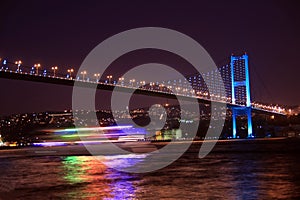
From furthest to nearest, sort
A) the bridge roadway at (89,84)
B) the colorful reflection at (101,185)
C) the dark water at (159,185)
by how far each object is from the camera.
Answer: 1. the bridge roadway at (89,84)
2. the colorful reflection at (101,185)
3. the dark water at (159,185)

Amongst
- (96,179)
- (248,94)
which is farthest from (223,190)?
(248,94)

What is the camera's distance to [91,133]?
4209cm

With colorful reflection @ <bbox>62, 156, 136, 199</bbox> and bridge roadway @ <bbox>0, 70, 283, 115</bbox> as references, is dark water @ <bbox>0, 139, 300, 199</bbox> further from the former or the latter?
bridge roadway @ <bbox>0, 70, 283, 115</bbox>

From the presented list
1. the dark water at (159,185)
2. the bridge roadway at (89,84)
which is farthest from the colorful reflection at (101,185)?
the bridge roadway at (89,84)

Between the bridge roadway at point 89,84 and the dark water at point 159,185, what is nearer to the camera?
the dark water at point 159,185

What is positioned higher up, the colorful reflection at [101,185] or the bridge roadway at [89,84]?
the bridge roadway at [89,84]

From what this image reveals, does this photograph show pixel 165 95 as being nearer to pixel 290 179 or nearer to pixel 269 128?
pixel 269 128

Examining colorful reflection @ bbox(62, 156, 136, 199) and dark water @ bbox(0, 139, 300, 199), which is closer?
dark water @ bbox(0, 139, 300, 199)

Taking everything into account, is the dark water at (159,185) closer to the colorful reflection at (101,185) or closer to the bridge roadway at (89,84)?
the colorful reflection at (101,185)

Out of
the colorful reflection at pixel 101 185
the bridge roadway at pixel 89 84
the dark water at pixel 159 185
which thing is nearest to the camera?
the dark water at pixel 159 185

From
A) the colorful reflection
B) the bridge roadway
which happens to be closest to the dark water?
the colorful reflection

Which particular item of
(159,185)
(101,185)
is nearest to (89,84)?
(101,185)

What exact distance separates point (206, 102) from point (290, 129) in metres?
32.9

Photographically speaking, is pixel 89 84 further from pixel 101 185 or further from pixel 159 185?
pixel 159 185
